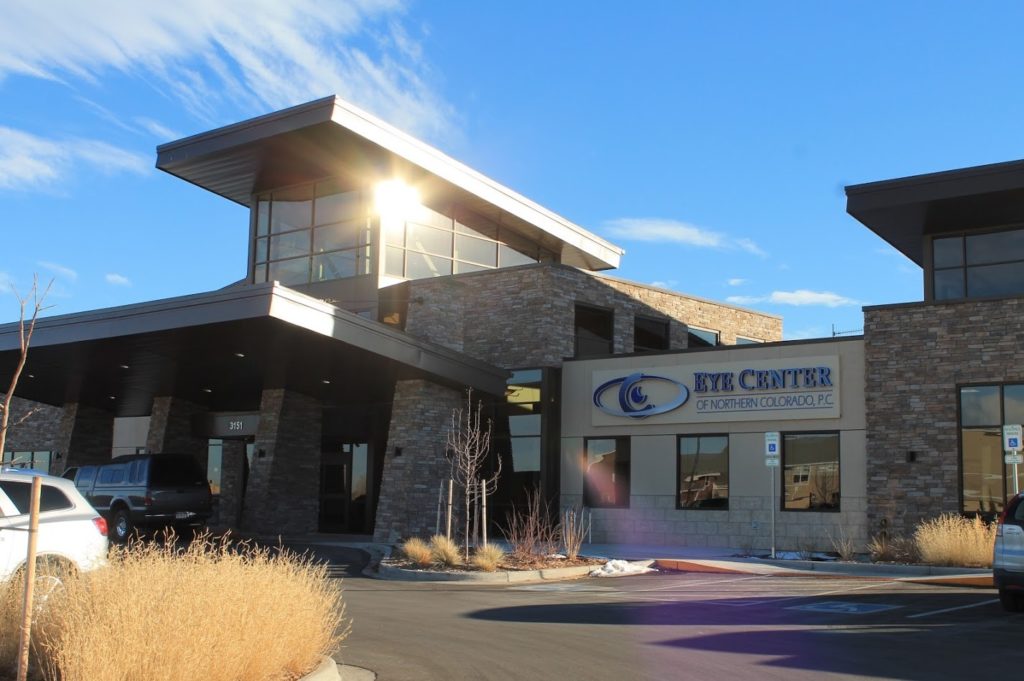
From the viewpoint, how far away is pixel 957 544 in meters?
18.8

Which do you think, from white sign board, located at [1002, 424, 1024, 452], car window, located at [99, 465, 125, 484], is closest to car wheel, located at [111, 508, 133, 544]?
car window, located at [99, 465, 125, 484]

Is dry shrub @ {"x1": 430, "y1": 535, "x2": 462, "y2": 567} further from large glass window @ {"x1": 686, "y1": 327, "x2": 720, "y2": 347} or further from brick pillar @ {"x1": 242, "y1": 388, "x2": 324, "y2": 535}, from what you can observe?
large glass window @ {"x1": 686, "y1": 327, "x2": 720, "y2": 347}

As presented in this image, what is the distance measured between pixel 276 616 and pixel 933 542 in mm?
14918

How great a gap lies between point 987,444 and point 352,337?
1391cm

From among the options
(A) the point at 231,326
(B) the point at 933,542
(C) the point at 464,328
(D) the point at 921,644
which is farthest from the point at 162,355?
(D) the point at 921,644

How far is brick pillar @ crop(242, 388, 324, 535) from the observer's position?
93.5 feet

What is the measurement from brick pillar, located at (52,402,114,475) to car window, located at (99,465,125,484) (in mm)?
9037

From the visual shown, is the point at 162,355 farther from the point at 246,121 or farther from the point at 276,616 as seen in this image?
the point at 276,616

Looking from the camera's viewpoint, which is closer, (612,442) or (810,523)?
(810,523)

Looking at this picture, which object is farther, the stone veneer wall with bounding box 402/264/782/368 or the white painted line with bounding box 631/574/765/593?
the stone veneer wall with bounding box 402/264/782/368

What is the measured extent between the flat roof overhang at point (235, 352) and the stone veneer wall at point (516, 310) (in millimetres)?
1558

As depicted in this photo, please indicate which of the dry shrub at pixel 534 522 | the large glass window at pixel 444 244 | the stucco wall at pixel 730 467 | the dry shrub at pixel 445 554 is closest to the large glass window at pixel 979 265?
the stucco wall at pixel 730 467

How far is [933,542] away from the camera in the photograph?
19.1 meters

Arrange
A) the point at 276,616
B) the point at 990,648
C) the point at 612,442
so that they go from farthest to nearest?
the point at 612,442 → the point at 990,648 → the point at 276,616
